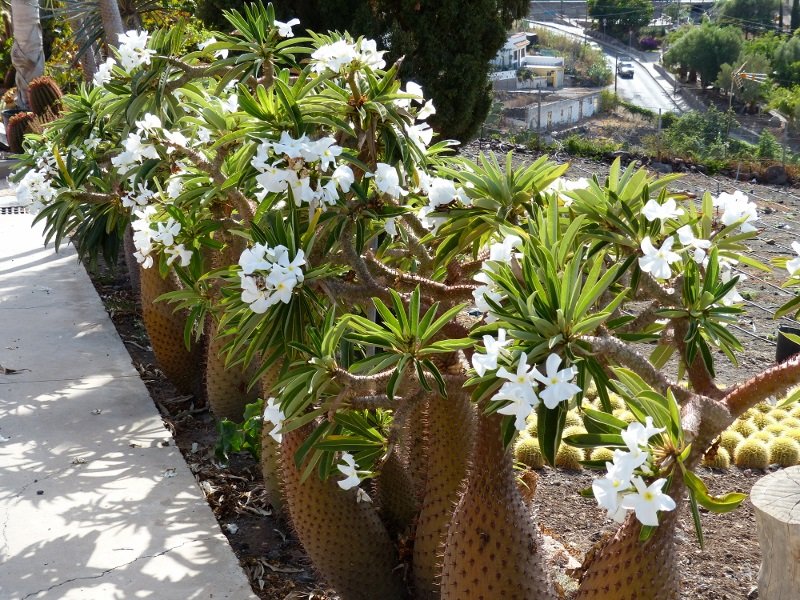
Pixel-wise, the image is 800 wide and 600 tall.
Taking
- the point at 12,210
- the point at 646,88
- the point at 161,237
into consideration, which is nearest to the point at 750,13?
the point at 646,88

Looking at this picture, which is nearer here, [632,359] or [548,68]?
[632,359]

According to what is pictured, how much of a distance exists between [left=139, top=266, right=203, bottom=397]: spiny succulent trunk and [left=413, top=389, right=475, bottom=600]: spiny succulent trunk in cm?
202

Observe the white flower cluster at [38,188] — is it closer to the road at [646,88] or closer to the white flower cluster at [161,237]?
the white flower cluster at [161,237]

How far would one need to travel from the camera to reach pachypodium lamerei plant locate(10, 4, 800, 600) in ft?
5.92

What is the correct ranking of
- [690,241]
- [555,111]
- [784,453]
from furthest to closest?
1. [555,111]
2. [784,453]
3. [690,241]

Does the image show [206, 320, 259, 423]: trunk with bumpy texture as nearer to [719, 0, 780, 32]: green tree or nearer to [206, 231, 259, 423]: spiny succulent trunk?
[206, 231, 259, 423]: spiny succulent trunk

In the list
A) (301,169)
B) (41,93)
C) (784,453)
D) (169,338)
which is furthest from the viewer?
(41,93)

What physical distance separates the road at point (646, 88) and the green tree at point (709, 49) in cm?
234

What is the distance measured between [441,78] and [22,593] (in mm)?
5790

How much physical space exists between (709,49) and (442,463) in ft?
193

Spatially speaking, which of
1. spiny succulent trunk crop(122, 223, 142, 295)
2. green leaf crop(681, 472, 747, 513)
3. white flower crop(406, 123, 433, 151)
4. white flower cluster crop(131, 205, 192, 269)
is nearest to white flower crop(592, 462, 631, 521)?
Answer: green leaf crop(681, 472, 747, 513)

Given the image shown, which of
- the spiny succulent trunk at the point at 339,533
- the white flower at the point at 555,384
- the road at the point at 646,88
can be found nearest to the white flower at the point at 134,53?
the spiny succulent trunk at the point at 339,533

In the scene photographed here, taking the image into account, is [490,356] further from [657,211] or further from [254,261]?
[254,261]

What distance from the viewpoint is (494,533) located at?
86.4 inches
